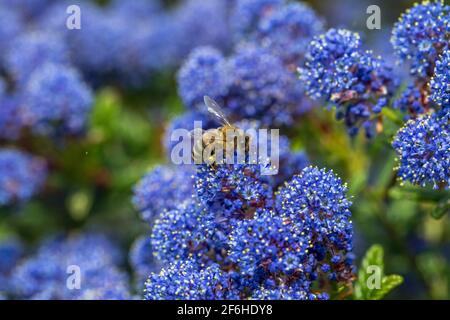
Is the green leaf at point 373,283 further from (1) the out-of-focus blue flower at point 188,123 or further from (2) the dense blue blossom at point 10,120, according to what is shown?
(2) the dense blue blossom at point 10,120

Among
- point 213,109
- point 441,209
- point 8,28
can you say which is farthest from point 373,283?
point 8,28

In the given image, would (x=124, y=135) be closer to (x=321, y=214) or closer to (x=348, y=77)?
(x=348, y=77)

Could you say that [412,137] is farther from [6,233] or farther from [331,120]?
[6,233]

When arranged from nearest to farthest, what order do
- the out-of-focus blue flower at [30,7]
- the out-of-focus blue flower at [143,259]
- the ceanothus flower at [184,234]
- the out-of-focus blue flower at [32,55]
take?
the ceanothus flower at [184,234] → the out-of-focus blue flower at [143,259] → the out-of-focus blue flower at [32,55] → the out-of-focus blue flower at [30,7]

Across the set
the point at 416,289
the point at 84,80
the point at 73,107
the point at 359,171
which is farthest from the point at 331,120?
the point at 84,80

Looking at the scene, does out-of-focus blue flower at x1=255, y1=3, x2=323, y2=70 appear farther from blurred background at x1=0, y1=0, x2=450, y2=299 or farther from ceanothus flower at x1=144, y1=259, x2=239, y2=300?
ceanothus flower at x1=144, y1=259, x2=239, y2=300

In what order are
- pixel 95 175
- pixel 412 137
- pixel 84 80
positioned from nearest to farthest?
1. pixel 412 137
2. pixel 95 175
3. pixel 84 80

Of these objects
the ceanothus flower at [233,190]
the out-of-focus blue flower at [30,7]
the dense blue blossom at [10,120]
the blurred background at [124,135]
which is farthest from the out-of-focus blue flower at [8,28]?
the ceanothus flower at [233,190]
